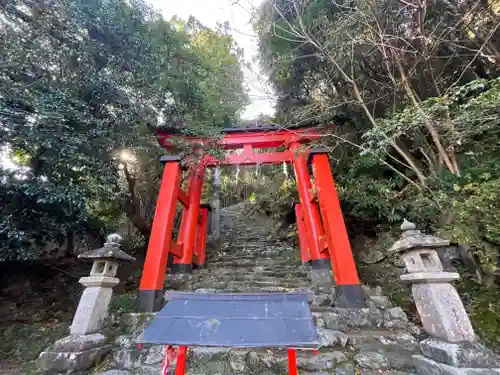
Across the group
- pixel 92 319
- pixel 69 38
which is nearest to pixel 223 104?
pixel 69 38

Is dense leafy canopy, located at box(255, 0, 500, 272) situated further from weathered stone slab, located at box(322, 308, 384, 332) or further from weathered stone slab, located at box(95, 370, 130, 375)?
weathered stone slab, located at box(95, 370, 130, 375)

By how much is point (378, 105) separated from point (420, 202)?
2.69m

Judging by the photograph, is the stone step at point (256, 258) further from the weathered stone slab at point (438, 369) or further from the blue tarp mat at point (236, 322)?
the blue tarp mat at point (236, 322)

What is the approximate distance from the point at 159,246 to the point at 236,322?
234 cm

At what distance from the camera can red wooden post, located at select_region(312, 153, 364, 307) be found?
3414 millimetres

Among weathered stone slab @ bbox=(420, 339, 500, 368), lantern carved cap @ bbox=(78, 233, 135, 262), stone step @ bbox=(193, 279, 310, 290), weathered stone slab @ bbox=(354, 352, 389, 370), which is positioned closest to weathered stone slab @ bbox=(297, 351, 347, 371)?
weathered stone slab @ bbox=(354, 352, 389, 370)

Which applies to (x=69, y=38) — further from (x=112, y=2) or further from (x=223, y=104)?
(x=223, y=104)

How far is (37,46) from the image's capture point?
370cm

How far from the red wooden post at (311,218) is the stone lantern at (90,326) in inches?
123

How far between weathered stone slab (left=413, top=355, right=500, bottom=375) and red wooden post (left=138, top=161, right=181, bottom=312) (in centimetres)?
308

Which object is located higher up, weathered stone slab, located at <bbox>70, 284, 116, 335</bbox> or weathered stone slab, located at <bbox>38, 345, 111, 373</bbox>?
weathered stone slab, located at <bbox>70, 284, 116, 335</bbox>

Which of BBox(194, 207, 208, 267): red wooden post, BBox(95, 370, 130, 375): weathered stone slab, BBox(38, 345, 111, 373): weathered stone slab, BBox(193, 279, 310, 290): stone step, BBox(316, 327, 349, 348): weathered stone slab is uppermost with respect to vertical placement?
BBox(194, 207, 208, 267): red wooden post

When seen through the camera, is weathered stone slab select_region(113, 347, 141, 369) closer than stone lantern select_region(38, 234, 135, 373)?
No

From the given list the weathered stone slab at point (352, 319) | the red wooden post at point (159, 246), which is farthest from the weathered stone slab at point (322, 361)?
the red wooden post at point (159, 246)
